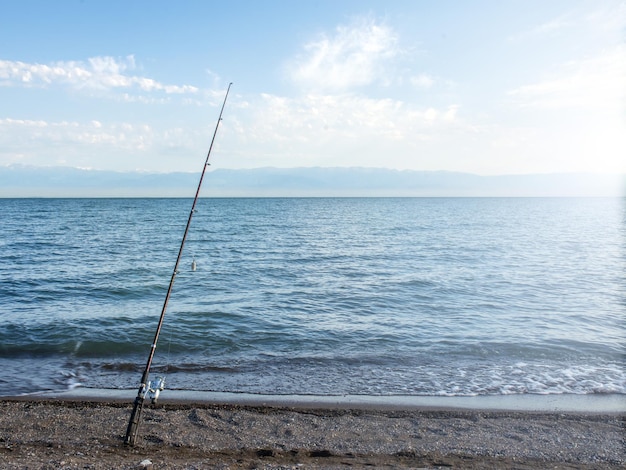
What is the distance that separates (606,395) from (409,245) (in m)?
27.0

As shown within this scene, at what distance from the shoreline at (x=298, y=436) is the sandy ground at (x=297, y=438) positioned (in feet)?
0.05

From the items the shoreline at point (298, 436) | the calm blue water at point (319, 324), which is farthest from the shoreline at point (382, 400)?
the calm blue water at point (319, 324)

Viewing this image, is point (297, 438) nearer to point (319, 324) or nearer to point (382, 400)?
point (382, 400)

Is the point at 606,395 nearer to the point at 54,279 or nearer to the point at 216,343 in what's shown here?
the point at 216,343

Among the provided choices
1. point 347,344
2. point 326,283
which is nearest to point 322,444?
point 347,344

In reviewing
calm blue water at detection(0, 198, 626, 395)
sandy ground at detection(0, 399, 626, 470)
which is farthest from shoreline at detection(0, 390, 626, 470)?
calm blue water at detection(0, 198, 626, 395)

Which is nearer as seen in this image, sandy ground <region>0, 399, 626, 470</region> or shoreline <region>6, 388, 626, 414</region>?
sandy ground <region>0, 399, 626, 470</region>

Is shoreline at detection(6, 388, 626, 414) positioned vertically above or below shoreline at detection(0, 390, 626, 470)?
below

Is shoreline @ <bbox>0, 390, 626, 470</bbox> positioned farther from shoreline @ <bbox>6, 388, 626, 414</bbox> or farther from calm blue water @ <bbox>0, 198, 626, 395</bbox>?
calm blue water @ <bbox>0, 198, 626, 395</bbox>

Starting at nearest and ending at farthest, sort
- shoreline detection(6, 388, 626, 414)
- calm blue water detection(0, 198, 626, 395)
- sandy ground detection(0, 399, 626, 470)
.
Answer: sandy ground detection(0, 399, 626, 470), shoreline detection(6, 388, 626, 414), calm blue water detection(0, 198, 626, 395)

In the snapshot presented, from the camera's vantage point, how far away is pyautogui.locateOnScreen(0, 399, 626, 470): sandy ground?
6281 mm

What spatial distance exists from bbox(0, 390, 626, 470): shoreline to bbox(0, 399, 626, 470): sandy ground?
0.01 meters

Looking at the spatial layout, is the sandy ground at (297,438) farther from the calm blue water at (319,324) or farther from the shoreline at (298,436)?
the calm blue water at (319,324)

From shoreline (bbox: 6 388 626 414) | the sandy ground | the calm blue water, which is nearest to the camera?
the sandy ground
